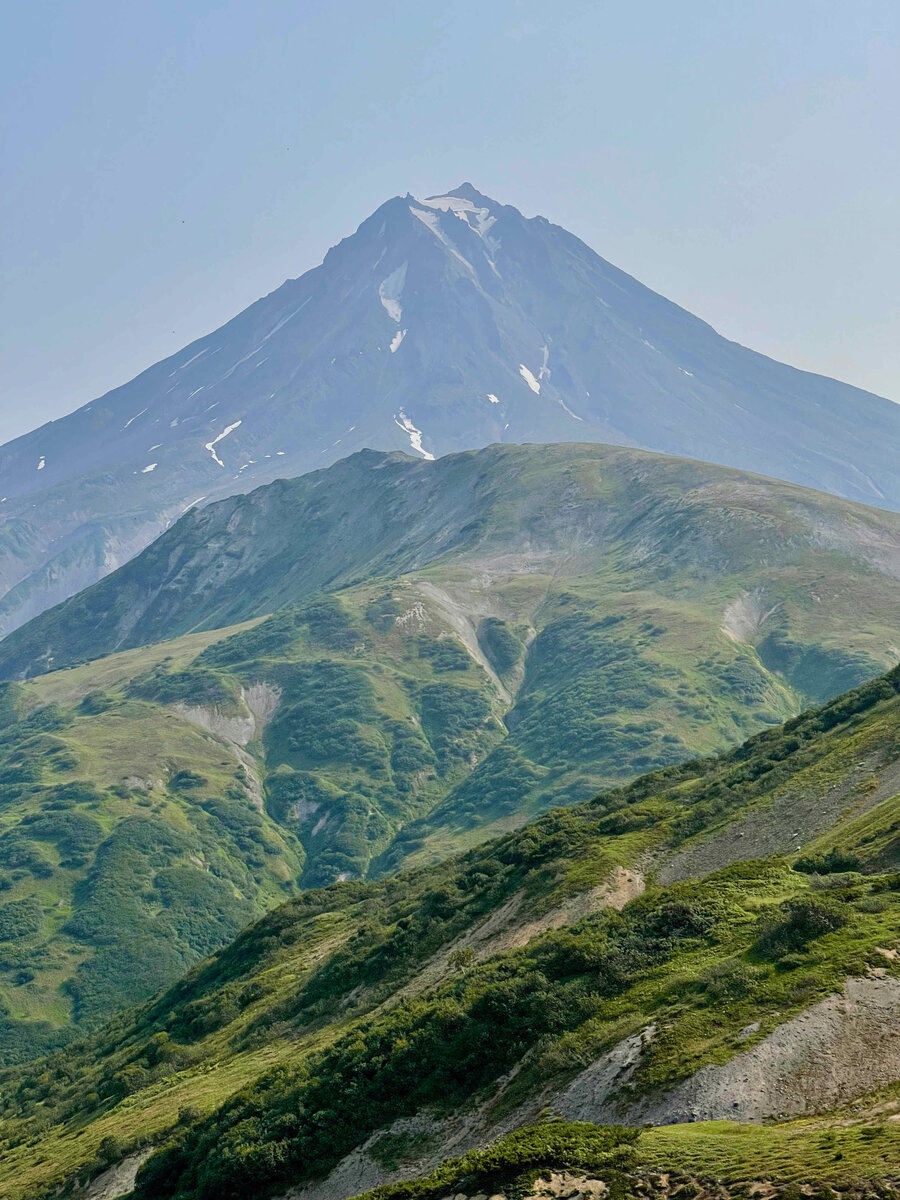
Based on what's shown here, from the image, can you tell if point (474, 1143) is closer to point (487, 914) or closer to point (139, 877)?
point (487, 914)

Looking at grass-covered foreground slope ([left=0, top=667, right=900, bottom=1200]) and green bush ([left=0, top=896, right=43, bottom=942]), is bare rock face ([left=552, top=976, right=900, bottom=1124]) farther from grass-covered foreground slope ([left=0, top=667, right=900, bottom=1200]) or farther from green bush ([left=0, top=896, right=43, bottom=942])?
green bush ([left=0, top=896, right=43, bottom=942])

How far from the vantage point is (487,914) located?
56.9 metres

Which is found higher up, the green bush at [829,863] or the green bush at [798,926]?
the green bush at [798,926]

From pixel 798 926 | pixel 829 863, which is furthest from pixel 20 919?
pixel 798 926

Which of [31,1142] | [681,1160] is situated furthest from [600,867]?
[31,1142]

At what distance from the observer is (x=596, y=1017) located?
35.4 meters

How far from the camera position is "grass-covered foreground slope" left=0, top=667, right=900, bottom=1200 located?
2811cm

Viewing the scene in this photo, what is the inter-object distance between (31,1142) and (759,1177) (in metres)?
59.5

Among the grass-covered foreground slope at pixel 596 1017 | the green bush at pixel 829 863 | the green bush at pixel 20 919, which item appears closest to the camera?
the grass-covered foreground slope at pixel 596 1017

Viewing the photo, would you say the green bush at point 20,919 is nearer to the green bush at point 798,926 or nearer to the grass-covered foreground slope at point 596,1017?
the grass-covered foreground slope at point 596,1017

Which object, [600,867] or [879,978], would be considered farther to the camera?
[600,867]

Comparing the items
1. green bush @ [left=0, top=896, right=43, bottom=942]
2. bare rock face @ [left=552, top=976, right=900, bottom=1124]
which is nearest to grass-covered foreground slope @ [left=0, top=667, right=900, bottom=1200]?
bare rock face @ [left=552, top=976, right=900, bottom=1124]

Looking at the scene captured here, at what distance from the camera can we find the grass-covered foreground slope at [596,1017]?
2811cm

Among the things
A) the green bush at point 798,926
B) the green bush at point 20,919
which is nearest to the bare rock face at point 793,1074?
the green bush at point 798,926
